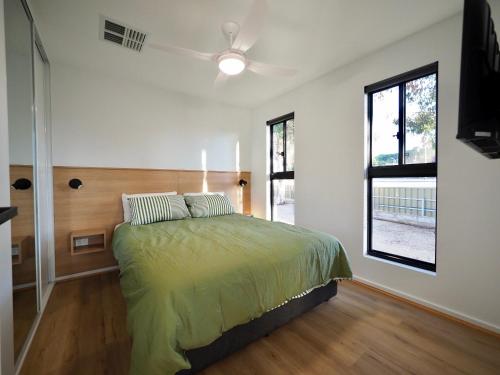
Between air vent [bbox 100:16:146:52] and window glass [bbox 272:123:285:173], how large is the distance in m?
2.25

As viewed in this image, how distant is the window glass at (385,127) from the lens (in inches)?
89.6

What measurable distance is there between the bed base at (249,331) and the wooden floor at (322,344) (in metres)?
0.09

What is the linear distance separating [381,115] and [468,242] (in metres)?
1.41

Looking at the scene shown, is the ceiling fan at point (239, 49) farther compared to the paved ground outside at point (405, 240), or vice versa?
the paved ground outside at point (405, 240)

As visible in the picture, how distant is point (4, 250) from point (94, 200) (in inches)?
67.6

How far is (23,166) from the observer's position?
1576mm

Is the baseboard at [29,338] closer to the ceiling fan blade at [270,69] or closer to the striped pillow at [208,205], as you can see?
the striped pillow at [208,205]

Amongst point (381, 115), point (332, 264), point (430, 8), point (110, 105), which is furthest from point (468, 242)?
point (110, 105)

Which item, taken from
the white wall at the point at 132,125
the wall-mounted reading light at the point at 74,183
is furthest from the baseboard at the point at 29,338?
the white wall at the point at 132,125

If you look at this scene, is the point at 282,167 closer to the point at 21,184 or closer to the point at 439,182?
the point at 439,182

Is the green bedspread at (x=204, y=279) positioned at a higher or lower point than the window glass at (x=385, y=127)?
lower

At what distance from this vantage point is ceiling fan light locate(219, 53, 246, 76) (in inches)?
68.4

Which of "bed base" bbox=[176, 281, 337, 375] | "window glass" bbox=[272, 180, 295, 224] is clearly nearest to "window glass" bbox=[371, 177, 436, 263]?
"bed base" bbox=[176, 281, 337, 375]

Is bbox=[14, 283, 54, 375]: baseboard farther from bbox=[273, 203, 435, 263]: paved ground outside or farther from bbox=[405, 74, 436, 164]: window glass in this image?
bbox=[405, 74, 436, 164]: window glass
